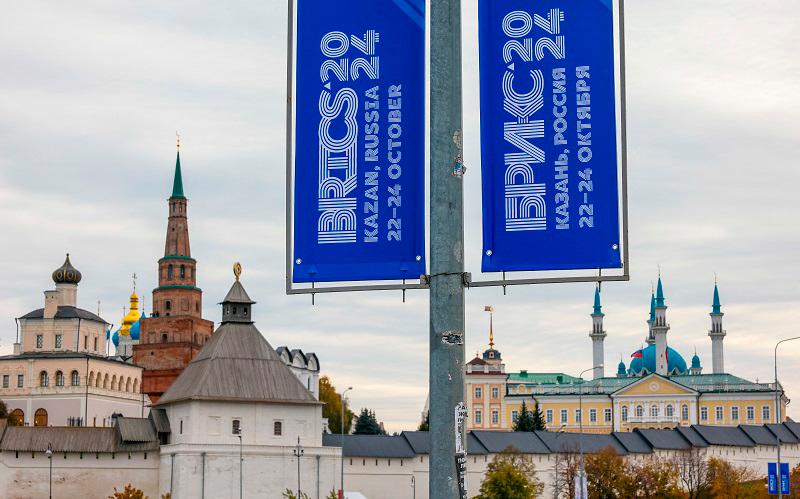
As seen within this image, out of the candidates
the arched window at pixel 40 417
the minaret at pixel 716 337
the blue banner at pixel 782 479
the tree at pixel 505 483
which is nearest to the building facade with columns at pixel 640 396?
the minaret at pixel 716 337

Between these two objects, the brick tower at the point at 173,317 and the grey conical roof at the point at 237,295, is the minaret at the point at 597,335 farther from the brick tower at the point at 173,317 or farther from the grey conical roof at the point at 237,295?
Result: the grey conical roof at the point at 237,295

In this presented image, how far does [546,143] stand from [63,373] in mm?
109717

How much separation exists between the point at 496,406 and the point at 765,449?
1649 inches

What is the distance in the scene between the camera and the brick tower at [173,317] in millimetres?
125188

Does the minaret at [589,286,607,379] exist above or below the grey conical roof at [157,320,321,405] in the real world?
above

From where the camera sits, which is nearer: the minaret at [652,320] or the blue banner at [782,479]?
the blue banner at [782,479]

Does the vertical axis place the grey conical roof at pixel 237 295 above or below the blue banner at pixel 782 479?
above

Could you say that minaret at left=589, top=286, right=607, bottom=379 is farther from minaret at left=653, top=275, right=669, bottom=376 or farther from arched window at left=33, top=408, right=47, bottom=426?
arched window at left=33, top=408, right=47, bottom=426

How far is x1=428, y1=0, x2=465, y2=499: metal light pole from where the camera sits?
351 inches

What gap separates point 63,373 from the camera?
378 ft

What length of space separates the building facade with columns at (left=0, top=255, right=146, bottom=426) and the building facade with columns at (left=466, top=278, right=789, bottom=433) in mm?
39675

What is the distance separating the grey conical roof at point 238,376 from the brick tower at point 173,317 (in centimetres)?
3824

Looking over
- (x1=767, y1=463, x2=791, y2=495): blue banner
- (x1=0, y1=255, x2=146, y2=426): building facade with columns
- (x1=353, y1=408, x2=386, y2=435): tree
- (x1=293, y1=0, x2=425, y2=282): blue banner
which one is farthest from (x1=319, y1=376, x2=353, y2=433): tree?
(x1=293, y1=0, x2=425, y2=282): blue banner

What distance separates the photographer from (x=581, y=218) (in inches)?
420
